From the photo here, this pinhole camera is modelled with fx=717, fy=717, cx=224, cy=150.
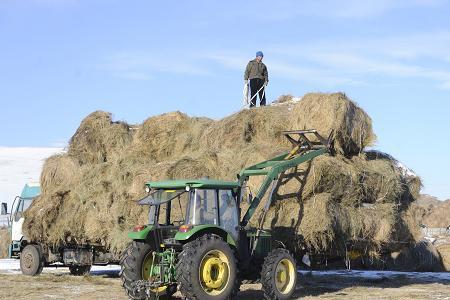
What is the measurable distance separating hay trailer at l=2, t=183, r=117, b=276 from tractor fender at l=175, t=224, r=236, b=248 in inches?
234

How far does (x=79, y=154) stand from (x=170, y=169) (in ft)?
14.8

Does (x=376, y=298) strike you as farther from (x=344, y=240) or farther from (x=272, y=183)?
(x=272, y=183)

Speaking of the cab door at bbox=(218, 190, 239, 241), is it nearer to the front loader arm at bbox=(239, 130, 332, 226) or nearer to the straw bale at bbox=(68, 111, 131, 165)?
the front loader arm at bbox=(239, 130, 332, 226)

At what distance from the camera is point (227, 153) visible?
15195mm

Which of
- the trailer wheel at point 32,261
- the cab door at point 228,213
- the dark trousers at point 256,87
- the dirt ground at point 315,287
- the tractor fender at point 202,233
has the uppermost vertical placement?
the dark trousers at point 256,87

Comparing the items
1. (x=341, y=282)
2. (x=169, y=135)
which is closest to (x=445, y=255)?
(x=341, y=282)

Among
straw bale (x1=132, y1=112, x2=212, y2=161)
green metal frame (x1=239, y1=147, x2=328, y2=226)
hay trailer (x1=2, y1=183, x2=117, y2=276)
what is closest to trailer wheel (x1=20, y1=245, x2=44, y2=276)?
hay trailer (x1=2, y1=183, x2=117, y2=276)

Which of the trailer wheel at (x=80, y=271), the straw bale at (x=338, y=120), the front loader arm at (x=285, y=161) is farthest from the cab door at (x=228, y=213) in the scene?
the trailer wheel at (x=80, y=271)

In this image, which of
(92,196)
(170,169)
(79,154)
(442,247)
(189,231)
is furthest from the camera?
(442,247)

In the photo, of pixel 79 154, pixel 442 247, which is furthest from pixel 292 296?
pixel 442 247

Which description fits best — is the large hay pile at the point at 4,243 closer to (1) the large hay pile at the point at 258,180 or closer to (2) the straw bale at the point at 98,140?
(1) the large hay pile at the point at 258,180

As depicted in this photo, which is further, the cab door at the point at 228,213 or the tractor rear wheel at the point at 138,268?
the cab door at the point at 228,213

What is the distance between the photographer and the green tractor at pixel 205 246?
1178cm

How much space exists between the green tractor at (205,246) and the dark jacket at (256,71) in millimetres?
5466
